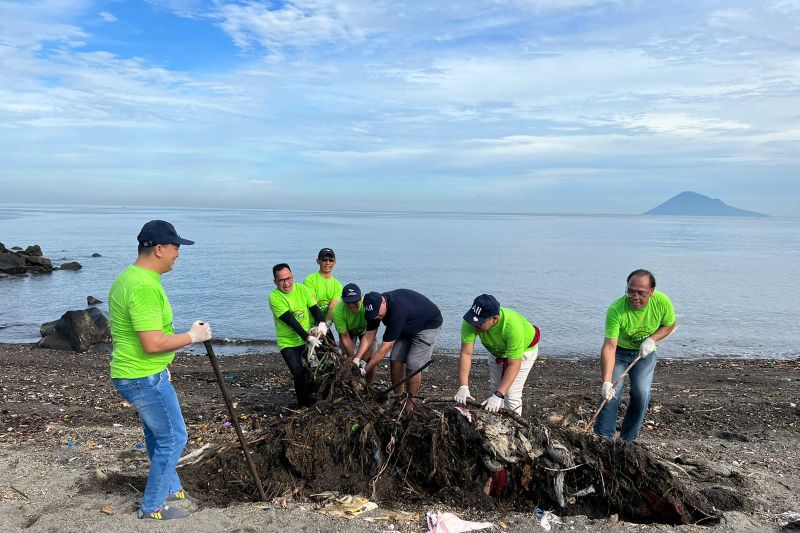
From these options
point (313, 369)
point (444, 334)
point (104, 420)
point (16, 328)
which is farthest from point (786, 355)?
point (16, 328)

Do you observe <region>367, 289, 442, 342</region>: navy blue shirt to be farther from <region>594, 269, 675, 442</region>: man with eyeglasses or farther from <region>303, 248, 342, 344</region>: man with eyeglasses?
<region>594, 269, 675, 442</region>: man with eyeglasses

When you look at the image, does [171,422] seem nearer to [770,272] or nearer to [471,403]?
[471,403]

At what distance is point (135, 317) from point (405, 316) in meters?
3.57

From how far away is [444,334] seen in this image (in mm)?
17047

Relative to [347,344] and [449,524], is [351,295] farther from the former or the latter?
[449,524]

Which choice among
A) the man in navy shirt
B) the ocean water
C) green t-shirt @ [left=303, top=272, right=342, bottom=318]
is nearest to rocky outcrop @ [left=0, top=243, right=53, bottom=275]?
the ocean water

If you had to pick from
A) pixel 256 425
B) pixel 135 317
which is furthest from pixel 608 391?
pixel 135 317

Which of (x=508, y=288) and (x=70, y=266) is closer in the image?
(x=508, y=288)

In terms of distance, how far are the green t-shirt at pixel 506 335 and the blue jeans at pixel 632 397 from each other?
95cm

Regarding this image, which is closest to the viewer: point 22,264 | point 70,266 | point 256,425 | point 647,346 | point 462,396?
point 462,396

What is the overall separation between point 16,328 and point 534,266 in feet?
86.9

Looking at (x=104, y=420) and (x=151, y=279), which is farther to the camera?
(x=104, y=420)

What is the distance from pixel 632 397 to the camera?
19.9 feet

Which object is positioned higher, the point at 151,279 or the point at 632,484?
the point at 151,279
